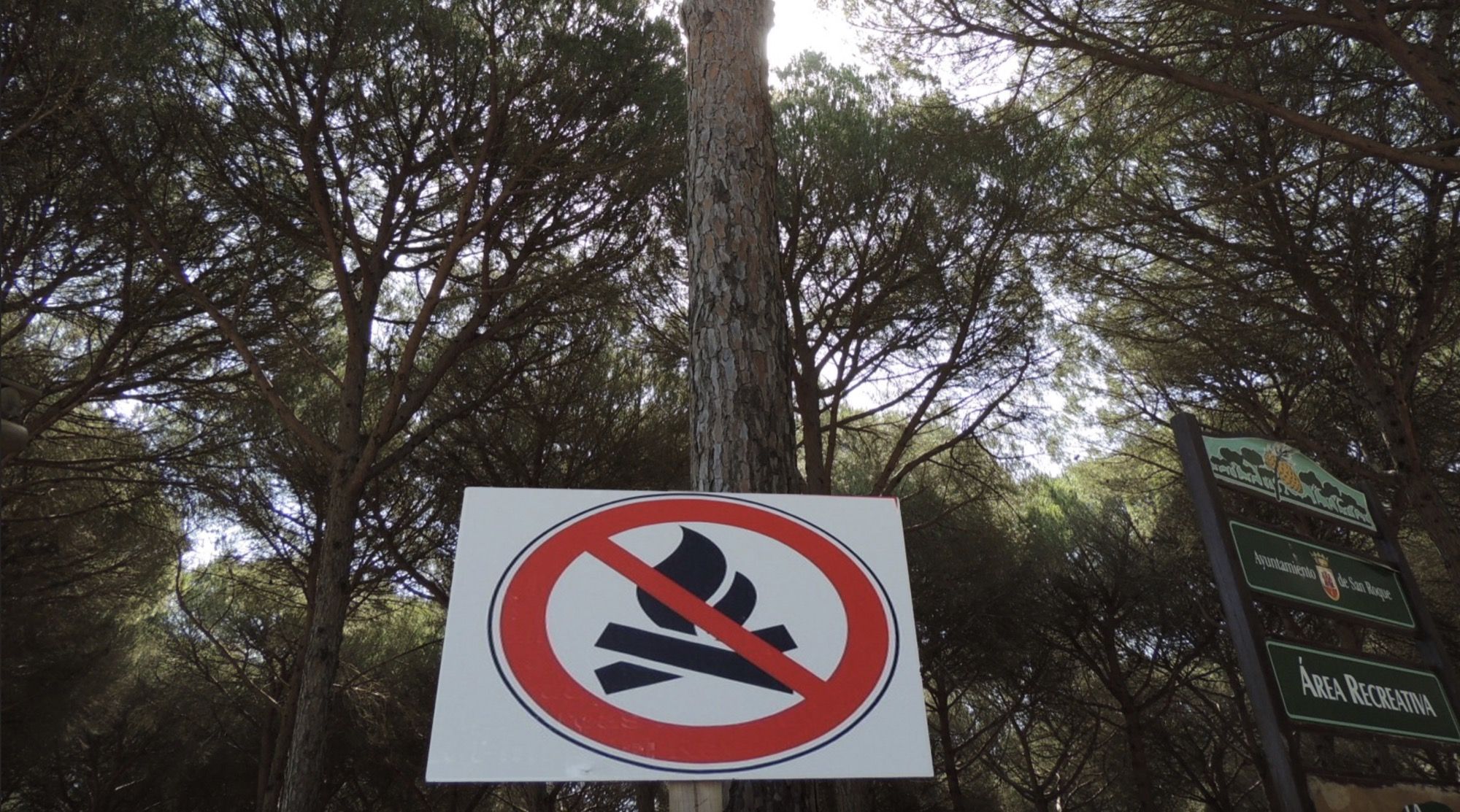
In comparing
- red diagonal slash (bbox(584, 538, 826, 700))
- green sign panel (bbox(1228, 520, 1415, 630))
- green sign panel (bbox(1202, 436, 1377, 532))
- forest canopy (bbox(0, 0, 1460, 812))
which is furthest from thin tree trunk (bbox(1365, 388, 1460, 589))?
red diagonal slash (bbox(584, 538, 826, 700))

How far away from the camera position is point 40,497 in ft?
23.6

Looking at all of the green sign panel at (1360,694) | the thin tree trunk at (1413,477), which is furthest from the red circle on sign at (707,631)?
the thin tree trunk at (1413,477)

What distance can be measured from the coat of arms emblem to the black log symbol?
1767 mm

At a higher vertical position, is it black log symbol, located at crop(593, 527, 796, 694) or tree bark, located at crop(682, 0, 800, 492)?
tree bark, located at crop(682, 0, 800, 492)

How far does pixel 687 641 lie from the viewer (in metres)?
1.34

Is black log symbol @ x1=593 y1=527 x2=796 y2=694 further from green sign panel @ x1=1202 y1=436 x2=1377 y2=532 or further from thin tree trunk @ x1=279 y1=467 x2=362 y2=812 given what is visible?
thin tree trunk @ x1=279 y1=467 x2=362 y2=812

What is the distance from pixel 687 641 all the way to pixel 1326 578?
1.93 meters

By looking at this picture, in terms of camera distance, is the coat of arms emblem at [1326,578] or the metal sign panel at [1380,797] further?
the coat of arms emblem at [1326,578]

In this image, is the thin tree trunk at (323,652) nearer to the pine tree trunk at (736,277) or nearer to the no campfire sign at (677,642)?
the pine tree trunk at (736,277)

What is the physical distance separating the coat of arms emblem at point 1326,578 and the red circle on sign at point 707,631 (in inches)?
64.2

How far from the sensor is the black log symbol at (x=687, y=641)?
1305 millimetres

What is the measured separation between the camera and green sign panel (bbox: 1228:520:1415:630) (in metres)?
2.34

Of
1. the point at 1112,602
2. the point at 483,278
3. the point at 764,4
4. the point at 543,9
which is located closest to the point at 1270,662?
the point at 764,4

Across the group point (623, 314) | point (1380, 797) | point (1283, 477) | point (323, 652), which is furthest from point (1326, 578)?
point (623, 314)
